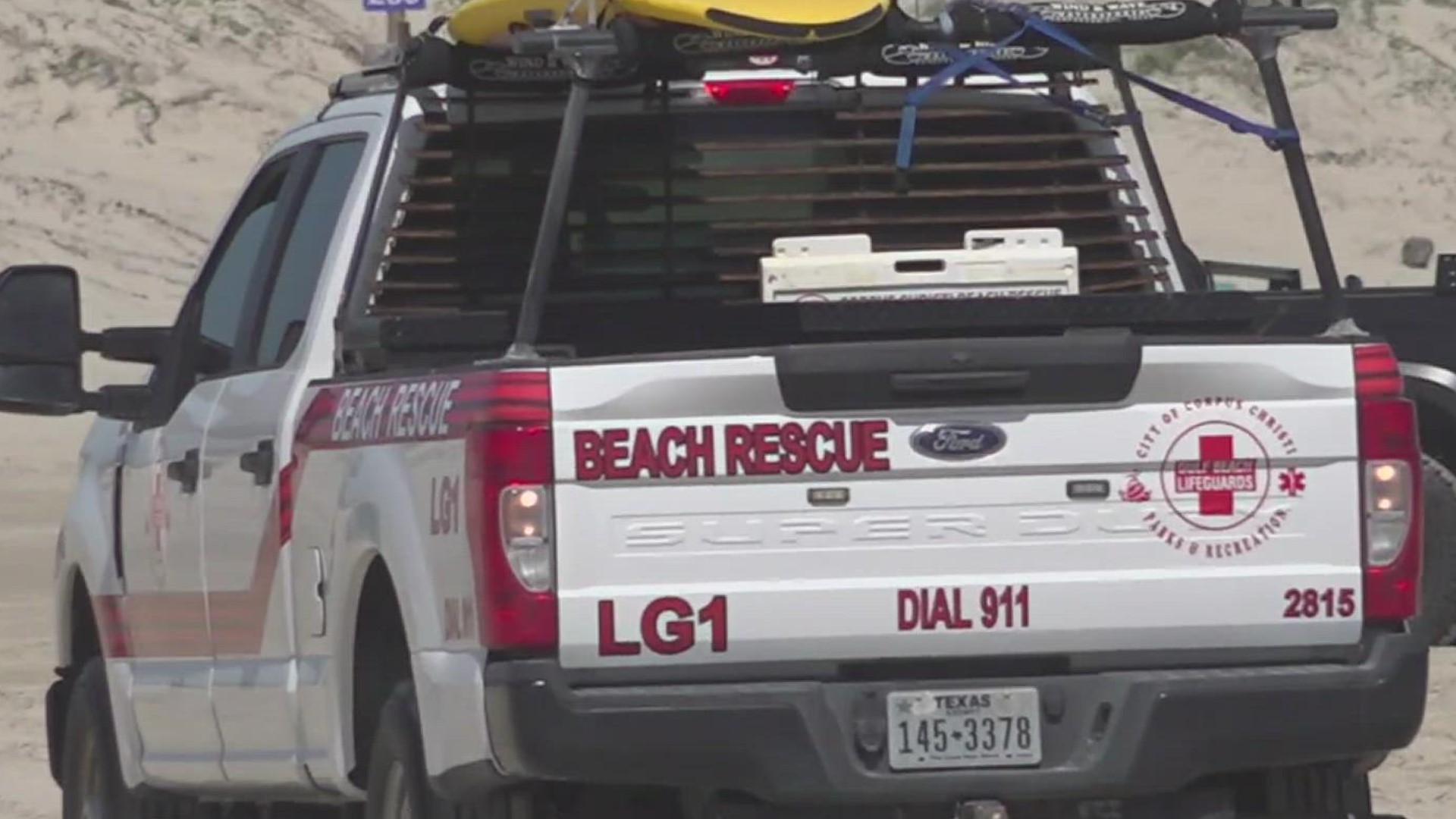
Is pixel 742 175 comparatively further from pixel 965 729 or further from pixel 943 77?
pixel 965 729

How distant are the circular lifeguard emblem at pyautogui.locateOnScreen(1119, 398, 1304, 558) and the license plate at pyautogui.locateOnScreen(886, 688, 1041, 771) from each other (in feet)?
1.32

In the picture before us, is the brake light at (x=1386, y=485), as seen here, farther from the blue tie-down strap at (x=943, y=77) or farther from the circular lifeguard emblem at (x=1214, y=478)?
the blue tie-down strap at (x=943, y=77)

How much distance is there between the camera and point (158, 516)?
9.16 metres

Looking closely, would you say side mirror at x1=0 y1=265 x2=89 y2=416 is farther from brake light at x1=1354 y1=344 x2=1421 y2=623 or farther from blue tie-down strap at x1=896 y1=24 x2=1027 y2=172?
brake light at x1=1354 y1=344 x2=1421 y2=623

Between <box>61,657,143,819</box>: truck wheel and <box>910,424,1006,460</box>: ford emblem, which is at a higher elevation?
<box>910,424,1006,460</box>: ford emblem

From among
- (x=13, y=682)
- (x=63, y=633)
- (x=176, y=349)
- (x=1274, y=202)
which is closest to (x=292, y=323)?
(x=176, y=349)

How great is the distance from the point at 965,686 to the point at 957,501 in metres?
0.33

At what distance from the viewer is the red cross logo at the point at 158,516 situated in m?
9.12

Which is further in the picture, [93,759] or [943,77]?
[93,759]

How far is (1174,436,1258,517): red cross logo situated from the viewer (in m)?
7.03

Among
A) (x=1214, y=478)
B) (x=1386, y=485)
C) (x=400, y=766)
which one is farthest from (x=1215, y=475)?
(x=400, y=766)

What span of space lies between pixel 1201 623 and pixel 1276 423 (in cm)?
38

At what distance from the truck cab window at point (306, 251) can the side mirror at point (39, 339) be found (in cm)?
43

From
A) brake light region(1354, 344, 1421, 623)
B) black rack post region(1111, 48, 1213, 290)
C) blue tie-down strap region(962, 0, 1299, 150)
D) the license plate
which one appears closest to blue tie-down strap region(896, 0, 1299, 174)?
blue tie-down strap region(962, 0, 1299, 150)
